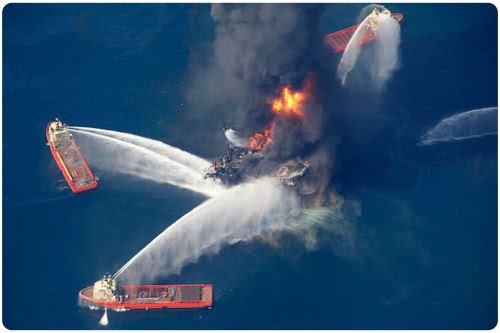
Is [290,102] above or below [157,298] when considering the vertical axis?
above

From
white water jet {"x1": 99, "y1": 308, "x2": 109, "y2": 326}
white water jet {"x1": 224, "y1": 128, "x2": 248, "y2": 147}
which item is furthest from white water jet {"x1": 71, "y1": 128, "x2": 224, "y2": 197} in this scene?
white water jet {"x1": 99, "y1": 308, "x2": 109, "y2": 326}

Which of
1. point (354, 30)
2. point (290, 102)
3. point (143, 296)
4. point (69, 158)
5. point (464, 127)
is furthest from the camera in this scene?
point (354, 30)

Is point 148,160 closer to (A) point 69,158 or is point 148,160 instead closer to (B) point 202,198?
(B) point 202,198

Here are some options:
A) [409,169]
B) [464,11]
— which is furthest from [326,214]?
[464,11]

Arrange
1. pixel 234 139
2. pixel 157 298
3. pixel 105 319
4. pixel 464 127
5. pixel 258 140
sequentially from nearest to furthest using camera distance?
pixel 105 319 < pixel 157 298 < pixel 258 140 < pixel 234 139 < pixel 464 127

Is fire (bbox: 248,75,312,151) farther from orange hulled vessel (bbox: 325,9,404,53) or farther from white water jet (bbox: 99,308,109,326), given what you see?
white water jet (bbox: 99,308,109,326)

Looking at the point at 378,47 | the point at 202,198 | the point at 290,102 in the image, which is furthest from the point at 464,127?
the point at 202,198

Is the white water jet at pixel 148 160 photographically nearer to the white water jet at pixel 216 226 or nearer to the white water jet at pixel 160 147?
the white water jet at pixel 160 147

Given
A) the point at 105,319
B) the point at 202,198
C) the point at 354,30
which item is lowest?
the point at 105,319
